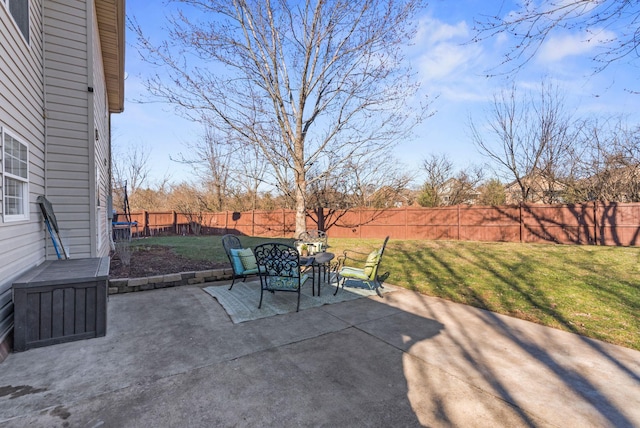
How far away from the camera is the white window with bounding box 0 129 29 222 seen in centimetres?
317

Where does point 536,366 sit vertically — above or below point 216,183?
below

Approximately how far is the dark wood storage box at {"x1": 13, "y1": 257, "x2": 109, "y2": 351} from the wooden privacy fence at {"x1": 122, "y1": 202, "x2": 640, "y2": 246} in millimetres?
12593

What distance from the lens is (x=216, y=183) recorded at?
73.0ft

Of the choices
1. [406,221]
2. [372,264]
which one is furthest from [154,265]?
[406,221]

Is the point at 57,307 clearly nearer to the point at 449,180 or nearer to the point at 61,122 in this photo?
the point at 61,122

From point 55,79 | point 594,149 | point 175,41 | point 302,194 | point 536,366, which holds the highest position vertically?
point 175,41

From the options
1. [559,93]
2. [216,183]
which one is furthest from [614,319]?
[216,183]

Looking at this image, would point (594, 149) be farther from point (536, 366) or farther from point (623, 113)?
point (536, 366)

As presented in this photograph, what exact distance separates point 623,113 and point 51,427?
19.1m

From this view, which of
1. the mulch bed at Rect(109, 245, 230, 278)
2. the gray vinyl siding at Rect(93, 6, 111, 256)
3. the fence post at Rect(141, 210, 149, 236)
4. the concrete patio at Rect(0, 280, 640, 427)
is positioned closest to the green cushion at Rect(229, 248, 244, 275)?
the concrete patio at Rect(0, 280, 640, 427)

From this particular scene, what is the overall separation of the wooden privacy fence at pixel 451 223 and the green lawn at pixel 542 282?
2222 millimetres

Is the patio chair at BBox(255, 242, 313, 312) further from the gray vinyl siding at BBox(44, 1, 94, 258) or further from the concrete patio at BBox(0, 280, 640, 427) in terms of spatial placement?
the gray vinyl siding at BBox(44, 1, 94, 258)

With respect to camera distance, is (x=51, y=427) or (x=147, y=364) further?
(x=147, y=364)

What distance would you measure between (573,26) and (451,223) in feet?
37.8
